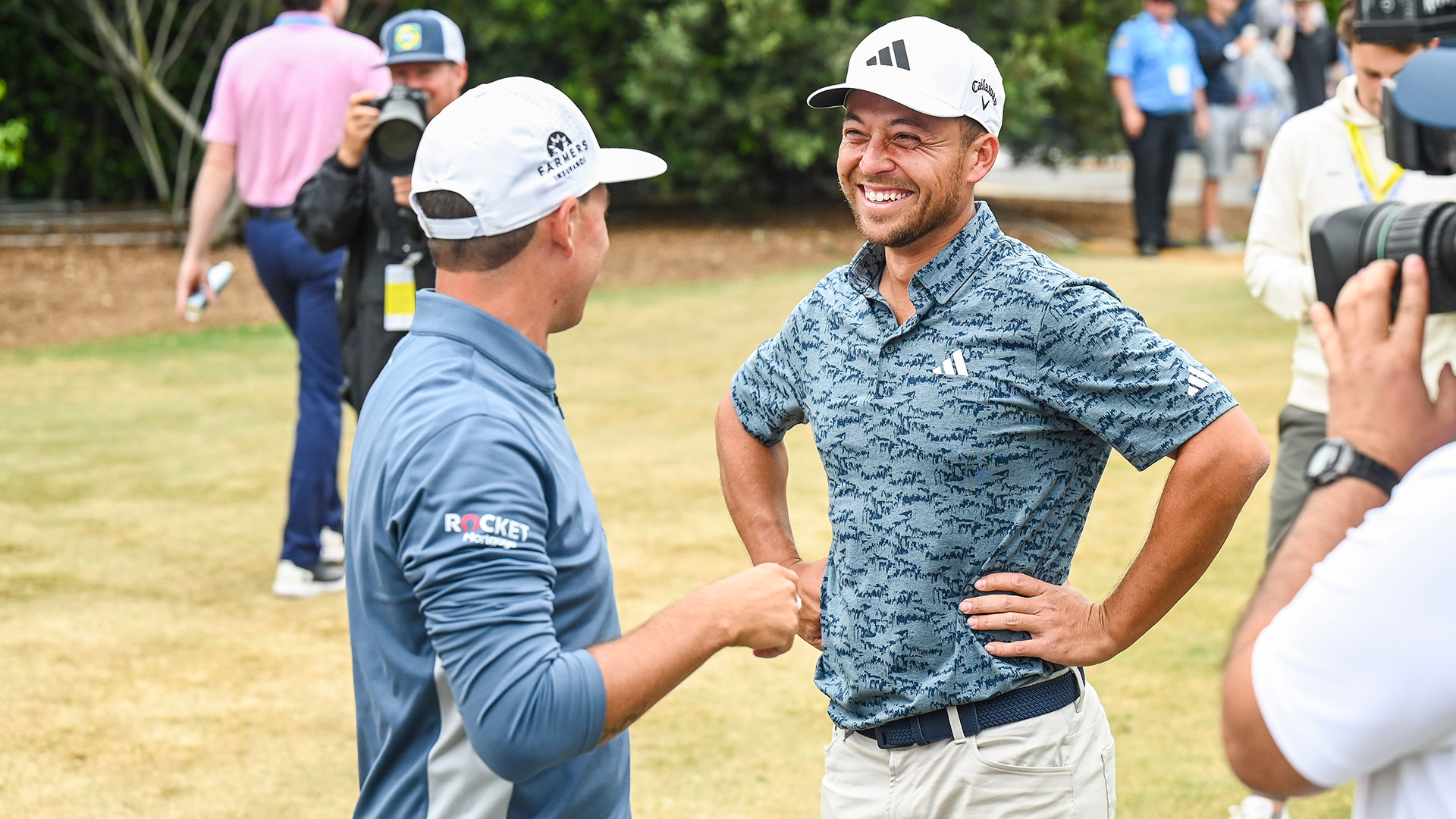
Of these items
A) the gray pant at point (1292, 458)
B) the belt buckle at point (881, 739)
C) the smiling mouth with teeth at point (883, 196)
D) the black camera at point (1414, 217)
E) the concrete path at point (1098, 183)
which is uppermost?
the black camera at point (1414, 217)

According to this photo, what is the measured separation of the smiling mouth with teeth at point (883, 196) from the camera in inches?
122

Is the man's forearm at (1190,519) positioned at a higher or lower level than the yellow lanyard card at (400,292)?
higher

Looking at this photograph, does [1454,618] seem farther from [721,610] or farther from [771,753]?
[771,753]

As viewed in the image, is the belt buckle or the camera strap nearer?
the belt buckle

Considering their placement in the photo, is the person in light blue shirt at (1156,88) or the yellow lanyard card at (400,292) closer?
the yellow lanyard card at (400,292)

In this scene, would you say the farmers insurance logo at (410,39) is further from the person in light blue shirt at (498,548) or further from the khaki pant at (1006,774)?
the khaki pant at (1006,774)

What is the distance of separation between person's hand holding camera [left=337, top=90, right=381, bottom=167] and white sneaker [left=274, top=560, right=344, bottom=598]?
1968mm

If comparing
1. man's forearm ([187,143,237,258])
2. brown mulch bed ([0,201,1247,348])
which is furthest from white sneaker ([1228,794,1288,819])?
brown mulch bed ([0,201,1247,348])

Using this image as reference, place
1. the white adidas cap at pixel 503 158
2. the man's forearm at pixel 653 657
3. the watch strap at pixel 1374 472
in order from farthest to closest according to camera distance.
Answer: the white adidas cap at pixel 503 158, the man's forearm at pixel 653 657, the watch strap at pixel 1374 472

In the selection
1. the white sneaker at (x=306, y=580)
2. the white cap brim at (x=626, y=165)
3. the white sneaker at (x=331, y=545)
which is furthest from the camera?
the white sneaker at (x=331, y=545)

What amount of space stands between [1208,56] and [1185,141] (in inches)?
220

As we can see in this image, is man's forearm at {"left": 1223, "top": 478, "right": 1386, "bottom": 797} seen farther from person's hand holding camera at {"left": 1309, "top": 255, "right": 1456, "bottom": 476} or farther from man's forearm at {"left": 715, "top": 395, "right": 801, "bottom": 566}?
man's forearm at {"left": 715, "top": 395, "right": 801, "bottom": 566}

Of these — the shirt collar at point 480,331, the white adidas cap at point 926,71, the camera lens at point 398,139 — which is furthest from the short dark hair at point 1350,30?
the camera lens at point 398,139

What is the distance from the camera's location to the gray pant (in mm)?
4453
